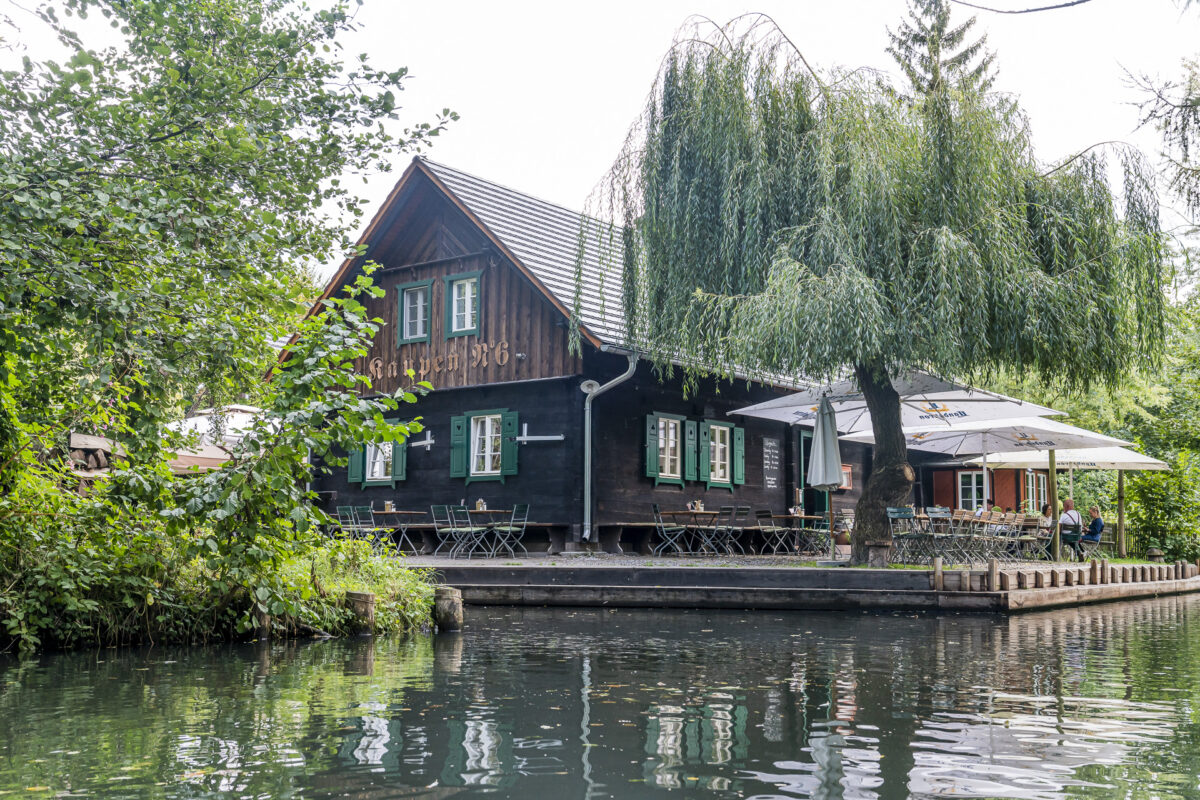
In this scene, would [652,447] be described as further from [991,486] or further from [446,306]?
[991,486]

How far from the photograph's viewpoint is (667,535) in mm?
19406

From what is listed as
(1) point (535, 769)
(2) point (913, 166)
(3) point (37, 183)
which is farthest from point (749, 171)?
(1) point (535, 769)

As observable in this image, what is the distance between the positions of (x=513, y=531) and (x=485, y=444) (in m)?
2.00

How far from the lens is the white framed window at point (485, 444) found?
19.8 m

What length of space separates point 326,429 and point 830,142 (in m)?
8.27

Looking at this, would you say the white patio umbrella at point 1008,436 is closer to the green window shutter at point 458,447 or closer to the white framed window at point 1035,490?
the green window shutter at point 458,447

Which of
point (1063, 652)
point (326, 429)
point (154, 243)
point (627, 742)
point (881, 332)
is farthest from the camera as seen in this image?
point (881, 332)

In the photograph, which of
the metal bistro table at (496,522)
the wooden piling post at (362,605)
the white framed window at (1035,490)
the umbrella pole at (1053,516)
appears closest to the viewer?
the wooden piling post at (362,605)

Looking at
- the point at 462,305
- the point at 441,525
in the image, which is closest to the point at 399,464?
the point at 441,525

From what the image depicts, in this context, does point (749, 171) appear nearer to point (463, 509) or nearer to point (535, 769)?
point (463, 509)

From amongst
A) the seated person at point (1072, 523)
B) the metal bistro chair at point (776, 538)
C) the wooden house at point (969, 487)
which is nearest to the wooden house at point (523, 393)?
the metal bistro chair at point (776, 538)

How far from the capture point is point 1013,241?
13.8 metres

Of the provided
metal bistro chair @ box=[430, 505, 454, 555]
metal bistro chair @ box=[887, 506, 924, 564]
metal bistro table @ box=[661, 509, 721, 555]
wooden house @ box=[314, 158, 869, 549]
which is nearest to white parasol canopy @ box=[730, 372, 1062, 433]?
metal bistro chair @ box=[887, 506, 924, 564]

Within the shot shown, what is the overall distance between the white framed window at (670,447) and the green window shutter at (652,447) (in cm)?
28
